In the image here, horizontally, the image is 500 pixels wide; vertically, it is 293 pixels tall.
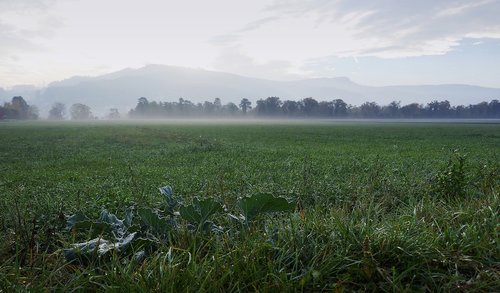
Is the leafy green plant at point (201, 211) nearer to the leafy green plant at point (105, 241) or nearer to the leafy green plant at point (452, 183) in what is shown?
the leafy green plant at point (105, 241)

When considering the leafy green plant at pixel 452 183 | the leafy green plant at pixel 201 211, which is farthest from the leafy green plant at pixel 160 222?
the leafy green plant at pixel 452 183

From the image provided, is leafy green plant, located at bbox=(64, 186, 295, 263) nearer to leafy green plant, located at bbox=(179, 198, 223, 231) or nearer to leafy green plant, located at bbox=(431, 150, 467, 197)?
leafy green plant, located at bbox=(179, 198, 223, 231)

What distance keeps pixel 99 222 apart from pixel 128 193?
487cm

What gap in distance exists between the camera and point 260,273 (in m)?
3.16

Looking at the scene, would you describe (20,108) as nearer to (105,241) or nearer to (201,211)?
(105,241)

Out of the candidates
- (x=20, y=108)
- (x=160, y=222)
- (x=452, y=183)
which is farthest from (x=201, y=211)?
(x=20, y=108)

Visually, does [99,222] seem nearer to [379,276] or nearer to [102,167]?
[379,276]

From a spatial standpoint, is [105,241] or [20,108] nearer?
[105,241]

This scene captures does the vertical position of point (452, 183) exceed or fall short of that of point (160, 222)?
it falls short

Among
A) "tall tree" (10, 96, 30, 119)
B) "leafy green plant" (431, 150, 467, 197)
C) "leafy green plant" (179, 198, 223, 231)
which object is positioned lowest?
"leafy green plant" (431, 150, 467, 197)

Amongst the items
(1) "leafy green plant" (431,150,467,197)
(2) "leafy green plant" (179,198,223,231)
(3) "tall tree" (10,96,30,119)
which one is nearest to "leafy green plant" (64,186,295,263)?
(2) "leafy green plant" (179,198,223,231)

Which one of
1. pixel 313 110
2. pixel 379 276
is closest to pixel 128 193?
pixel 379 276

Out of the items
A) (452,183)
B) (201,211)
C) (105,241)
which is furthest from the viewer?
(452,183)

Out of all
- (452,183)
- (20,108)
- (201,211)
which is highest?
(20,108)
